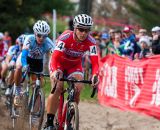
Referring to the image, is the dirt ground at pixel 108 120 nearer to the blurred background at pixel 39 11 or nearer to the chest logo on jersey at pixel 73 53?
the chest logo on jersey at pixel 73 53

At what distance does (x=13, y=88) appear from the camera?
1140cm

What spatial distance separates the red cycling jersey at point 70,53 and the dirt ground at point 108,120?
Answer: 2.49 m

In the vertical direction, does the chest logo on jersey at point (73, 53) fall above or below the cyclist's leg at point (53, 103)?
above

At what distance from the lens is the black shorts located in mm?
10125

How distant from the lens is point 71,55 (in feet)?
27.2

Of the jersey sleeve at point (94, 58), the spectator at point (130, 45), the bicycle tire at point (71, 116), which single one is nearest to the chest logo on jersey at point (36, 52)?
the jersey sleeve at point (94, 58)

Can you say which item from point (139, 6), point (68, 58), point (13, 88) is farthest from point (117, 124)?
point (139, 6)

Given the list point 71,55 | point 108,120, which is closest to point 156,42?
point 108,120

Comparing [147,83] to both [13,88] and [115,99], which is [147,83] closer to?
[115,99]

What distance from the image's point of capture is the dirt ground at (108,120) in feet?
34.9

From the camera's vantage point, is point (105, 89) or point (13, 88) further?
point (105, 89)

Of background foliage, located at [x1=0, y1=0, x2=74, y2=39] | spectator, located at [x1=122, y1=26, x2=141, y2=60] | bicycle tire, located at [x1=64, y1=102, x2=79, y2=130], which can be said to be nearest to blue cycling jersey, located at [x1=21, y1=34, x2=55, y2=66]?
bicycle tire, located at [x1=64, y1=102, x2=79, y2=130]

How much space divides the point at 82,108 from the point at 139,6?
21.0m

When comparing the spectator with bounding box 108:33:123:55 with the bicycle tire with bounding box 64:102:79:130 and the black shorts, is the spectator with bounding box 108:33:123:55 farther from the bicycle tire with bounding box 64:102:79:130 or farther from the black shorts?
the bicycle tire with bounding box 64:102:79:130
